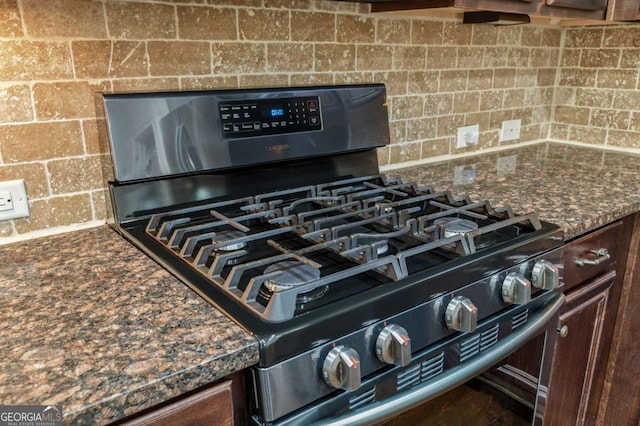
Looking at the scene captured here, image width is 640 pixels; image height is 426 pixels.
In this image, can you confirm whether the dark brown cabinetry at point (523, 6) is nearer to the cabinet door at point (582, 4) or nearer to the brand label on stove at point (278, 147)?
the cabinet door at point (582, 4)

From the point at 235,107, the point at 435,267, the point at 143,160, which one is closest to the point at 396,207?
the point at 435,267

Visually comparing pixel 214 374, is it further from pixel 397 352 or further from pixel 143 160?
pixel 143 160

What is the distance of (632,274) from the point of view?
1.46m

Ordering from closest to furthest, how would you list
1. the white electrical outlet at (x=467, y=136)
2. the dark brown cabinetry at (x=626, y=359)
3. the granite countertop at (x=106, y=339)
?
the granite countertop at (x=106, y=339) → the dark brown cabinetry at (x=626, y=359) → the white electrical outlet at (x=467, y=136)

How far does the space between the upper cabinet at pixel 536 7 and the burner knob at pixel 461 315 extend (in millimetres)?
773

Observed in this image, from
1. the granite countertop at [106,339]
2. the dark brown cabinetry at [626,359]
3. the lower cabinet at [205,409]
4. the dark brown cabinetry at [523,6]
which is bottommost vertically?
the dark brown cabinetry at [626,359]

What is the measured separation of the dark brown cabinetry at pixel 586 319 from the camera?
4.22 feet

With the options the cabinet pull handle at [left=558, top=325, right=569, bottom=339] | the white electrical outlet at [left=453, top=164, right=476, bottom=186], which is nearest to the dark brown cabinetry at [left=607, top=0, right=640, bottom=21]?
the white electrical outlet at [left=453, top=164, right=476, bottom=186]

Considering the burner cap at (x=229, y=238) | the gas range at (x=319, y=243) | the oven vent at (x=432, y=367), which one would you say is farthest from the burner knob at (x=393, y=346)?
the burner cap at (x=229, y=238)

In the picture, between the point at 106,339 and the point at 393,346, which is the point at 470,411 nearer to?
the point at 393,346

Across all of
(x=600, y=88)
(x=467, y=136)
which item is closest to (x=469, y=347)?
(x=467, y=136)

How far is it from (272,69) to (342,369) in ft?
2.90

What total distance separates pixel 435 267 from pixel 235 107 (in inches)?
24.1

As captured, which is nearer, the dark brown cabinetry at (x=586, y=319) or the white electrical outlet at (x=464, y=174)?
the dark brown cabinetry at (x=586, y=319)
